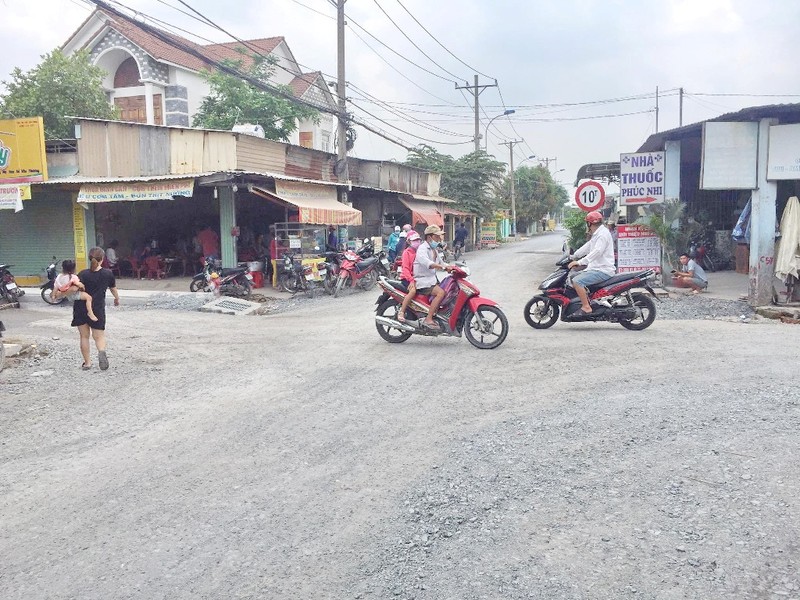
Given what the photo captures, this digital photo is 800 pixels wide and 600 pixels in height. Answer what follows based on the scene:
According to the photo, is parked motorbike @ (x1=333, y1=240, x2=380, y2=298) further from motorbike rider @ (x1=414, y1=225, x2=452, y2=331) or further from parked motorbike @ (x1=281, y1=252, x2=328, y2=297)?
motorbike rider @ (x1=414, y1=225, x2=452, y2=331)

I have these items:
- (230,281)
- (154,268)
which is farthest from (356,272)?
(154,268)

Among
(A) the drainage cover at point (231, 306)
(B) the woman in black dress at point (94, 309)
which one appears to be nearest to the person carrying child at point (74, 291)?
Result: (B) the woman in black dress at point (94, 309)

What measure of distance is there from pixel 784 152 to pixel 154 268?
1633 cm

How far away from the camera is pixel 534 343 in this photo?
9.46 meters

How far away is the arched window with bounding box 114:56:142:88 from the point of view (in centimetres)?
3222

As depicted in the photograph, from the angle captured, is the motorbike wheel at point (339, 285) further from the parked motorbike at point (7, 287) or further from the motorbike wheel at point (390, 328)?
the parked motorbike at point (7, 287)

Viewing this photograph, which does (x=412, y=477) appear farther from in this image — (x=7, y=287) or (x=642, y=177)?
(x=7, y=287)

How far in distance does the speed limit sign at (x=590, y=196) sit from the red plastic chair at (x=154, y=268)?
1281 centimetres

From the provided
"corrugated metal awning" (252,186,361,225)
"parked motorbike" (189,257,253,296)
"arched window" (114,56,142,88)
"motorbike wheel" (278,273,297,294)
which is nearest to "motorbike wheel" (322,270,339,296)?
"motorbike wheel" (278,273,297,294)

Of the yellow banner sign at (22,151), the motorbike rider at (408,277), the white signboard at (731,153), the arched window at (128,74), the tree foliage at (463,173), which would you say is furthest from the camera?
the tree foliage at (463,173)

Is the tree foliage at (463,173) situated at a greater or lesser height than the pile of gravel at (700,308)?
greater

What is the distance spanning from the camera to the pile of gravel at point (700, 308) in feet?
40.0

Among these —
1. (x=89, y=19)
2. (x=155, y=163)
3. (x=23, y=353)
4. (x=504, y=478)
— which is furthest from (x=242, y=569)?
(x=89, y=19)

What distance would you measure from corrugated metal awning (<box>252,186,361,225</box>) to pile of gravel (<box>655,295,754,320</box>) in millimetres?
8749
